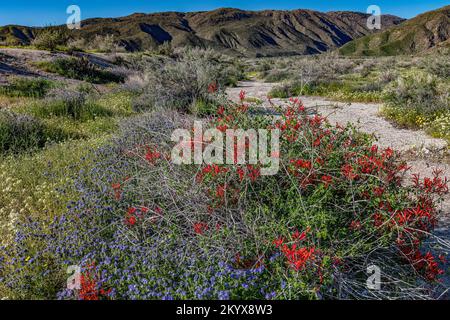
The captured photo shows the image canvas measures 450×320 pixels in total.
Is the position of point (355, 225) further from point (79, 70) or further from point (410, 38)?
point (410, 38)

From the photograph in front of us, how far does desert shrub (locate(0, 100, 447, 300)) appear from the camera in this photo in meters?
2.56

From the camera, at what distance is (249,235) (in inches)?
114

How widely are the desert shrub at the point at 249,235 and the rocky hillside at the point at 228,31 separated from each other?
361ft

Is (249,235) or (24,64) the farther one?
(24,64)

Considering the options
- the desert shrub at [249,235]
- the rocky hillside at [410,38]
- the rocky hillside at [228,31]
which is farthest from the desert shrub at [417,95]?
the rocky hillside at [228,31]

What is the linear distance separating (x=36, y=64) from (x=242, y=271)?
1705 cm

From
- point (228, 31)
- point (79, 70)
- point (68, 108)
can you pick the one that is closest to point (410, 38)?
point (228, 31)

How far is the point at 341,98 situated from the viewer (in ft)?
46.4

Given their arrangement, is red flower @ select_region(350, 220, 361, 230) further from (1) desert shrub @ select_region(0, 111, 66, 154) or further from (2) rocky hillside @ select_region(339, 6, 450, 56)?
(2) rocky hillside @ select_region(339, 6, 450, 56)

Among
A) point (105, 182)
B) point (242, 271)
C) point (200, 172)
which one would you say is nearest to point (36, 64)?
point (105, 182)

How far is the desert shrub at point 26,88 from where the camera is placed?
11.3 metres

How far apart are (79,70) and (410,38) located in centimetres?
10793

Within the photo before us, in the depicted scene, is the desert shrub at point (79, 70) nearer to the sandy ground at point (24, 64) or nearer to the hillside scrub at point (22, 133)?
the sandy ground at point (24, 64)
